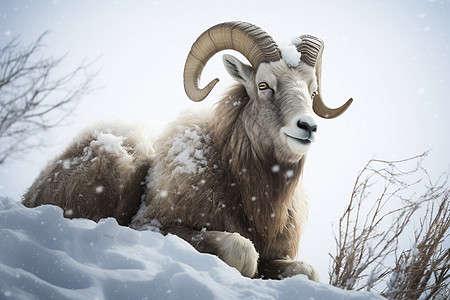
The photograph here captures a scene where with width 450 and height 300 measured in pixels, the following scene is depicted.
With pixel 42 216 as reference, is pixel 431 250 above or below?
above

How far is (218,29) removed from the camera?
4.83 metres

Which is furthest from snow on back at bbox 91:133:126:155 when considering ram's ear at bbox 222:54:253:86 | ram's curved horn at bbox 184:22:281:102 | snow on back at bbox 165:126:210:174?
ram's ear at bbox 222:54:253:86

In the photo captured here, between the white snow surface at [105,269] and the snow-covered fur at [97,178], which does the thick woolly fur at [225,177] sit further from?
the white snow surface at [105,269]

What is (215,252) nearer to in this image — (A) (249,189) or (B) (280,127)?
(A) (249,189)

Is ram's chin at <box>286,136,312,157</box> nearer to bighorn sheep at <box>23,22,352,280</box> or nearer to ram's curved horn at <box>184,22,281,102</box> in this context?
bighorn sheep at <box>23,22,352,280</box>

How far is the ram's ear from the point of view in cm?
465

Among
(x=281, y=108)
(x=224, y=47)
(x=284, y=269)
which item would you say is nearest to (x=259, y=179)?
(x=281, y=108)

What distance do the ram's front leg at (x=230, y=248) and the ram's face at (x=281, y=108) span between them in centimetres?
105

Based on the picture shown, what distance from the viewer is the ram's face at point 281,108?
3877 millimetres

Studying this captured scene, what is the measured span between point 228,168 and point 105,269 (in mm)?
2327

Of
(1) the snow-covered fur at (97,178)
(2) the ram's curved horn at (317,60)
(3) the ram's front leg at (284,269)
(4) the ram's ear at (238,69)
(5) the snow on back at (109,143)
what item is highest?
(2) the ram's curved horn at (317,60)

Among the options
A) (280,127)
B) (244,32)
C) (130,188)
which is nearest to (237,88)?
(244,32)

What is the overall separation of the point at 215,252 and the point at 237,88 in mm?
2056

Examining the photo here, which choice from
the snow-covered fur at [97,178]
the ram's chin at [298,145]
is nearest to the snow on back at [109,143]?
the snow-covered fur at [97,178]
